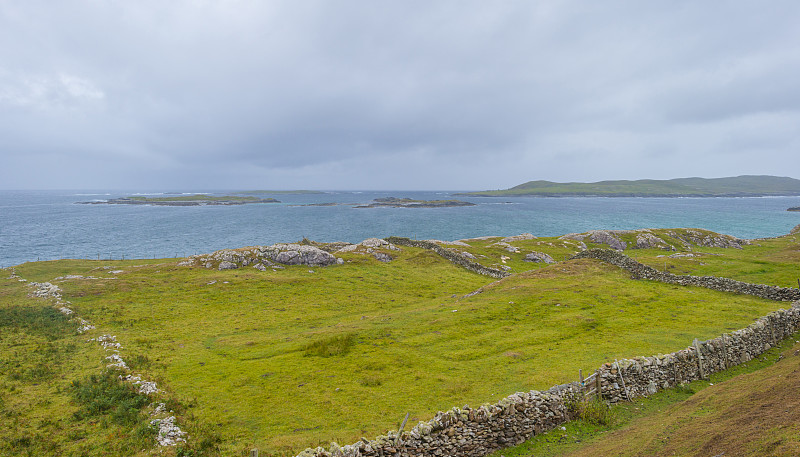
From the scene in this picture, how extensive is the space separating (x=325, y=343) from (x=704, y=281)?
4411cm

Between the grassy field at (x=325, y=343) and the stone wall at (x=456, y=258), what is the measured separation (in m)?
8.17

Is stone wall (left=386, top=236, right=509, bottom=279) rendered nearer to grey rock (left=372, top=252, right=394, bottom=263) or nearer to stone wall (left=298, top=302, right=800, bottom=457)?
grey rock (left=372, top=252, right=394, bottom=263)

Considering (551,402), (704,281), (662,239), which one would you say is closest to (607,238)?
(662,239)

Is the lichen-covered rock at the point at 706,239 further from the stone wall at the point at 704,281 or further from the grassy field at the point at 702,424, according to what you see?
the grassy field at the point at 702,424

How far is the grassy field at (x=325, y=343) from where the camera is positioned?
19281 mm

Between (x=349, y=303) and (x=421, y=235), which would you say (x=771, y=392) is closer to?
(x=349, y=303)

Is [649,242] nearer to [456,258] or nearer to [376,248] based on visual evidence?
[456,258]

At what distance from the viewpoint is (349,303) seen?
166 ft

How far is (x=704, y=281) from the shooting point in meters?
41.0

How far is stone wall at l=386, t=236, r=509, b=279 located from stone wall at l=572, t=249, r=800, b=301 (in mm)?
16399

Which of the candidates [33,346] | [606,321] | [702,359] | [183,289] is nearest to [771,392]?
[702,359]

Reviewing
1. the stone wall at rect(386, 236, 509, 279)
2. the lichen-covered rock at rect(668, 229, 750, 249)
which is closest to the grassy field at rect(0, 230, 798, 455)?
the stone wall at rect(386, 236, 509, 279)

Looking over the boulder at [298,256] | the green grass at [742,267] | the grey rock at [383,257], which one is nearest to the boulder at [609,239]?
the green grass at [742,267]

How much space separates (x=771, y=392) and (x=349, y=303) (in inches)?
1676
